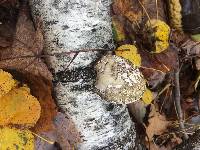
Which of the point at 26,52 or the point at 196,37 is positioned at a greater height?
the point at 26,52

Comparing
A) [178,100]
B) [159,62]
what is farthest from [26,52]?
[178,100]

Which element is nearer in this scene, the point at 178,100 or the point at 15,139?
the point at 15,139

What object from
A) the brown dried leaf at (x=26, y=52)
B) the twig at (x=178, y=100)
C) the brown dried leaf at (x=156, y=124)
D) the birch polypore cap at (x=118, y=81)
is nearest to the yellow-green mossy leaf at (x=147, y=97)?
the brown dried leaf at (x=156, y=124)

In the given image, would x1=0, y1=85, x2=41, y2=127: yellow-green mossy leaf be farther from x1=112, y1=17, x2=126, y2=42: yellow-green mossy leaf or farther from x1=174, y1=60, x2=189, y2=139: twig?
x1=174, y1=60, x2=189, y2=139: twig

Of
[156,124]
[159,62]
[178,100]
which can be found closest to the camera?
[159,62]

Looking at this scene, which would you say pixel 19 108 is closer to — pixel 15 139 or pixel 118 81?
pixel 15 139

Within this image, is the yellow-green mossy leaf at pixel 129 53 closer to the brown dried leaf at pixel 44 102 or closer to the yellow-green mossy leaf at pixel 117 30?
the yellow-green mossy leaf at pixel 117 30
